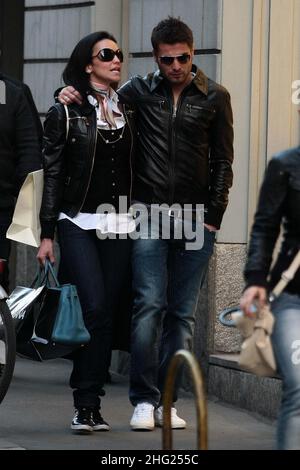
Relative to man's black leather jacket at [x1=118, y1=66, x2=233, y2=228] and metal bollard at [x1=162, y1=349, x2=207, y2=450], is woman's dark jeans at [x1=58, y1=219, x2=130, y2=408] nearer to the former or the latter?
man's black leather jacket at [x1=118, y1=66, x2=233, y2=228]

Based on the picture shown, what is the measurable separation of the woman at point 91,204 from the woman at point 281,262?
2121 millimetres

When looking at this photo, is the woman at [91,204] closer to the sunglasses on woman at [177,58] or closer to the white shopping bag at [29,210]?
the white shopping bag at [29,210]

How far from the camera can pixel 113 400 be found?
893 centimetres

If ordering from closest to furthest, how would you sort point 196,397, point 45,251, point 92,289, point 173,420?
point 196,397 → point 92,289 → point 45,251 → point 173,420

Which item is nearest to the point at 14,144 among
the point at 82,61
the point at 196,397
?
the point at 82,61

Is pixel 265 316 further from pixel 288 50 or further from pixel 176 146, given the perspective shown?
pixel 288 50

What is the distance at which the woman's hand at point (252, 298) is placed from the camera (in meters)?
5.33

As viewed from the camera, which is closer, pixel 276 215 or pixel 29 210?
pixel 276 215

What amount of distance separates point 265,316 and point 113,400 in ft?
12.3

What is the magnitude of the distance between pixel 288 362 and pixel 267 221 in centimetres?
55

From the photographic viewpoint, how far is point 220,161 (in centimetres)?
783

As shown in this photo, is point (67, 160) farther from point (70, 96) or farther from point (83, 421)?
point (83, 421)

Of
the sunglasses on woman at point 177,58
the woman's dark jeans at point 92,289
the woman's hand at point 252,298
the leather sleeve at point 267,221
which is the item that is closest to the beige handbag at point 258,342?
the woman's hand at point 252,298
